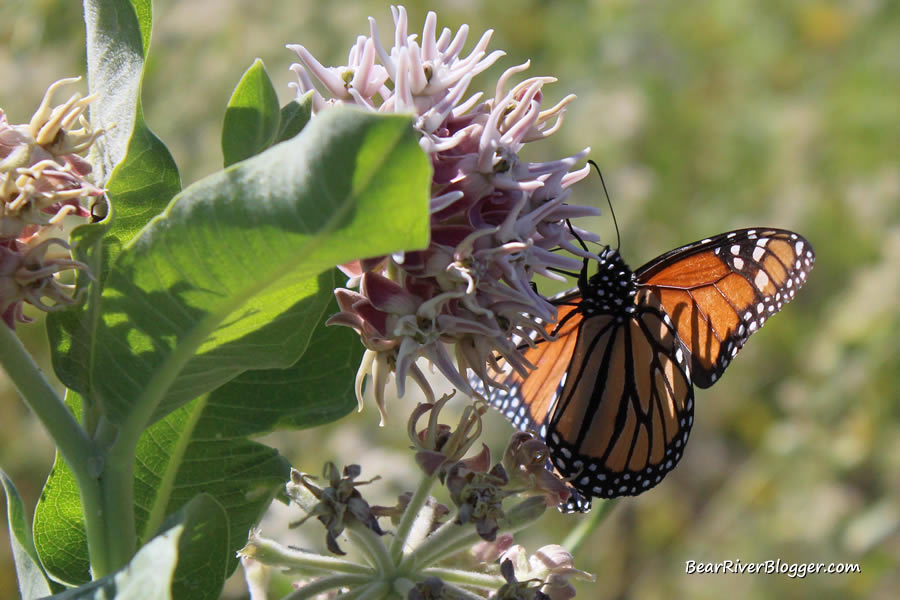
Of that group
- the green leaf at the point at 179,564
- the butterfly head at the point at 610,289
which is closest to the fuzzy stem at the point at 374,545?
the green leaf at the point at 179,564

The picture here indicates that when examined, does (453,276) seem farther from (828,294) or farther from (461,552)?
(828,294)

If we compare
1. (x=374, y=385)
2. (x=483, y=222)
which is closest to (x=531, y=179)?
(x=483, y=222)

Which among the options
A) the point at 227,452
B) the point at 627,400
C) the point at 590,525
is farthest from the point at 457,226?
the point at 627,400

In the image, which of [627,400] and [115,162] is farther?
[627,400]

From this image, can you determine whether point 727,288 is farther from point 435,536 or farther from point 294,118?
point 294,118

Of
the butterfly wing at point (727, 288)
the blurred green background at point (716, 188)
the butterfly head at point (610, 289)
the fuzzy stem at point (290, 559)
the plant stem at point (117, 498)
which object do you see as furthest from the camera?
the blurred green background at point (716, 188)

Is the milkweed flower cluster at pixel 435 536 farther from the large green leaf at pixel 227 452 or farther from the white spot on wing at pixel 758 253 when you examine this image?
the white spot on wing at pixel 758 253
